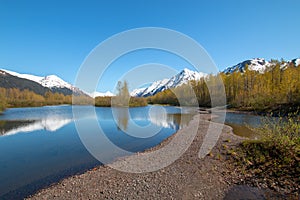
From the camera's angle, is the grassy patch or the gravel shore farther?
the grassy patch

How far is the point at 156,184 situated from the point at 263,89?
160 ft

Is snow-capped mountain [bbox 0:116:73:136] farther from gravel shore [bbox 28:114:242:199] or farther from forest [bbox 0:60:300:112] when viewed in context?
forest [bbox 0:60:300:112]

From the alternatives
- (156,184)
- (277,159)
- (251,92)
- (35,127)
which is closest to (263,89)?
(251,92)

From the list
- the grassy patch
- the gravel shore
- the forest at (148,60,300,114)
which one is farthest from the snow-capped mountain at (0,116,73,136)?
the forest at (148,60,300,114)

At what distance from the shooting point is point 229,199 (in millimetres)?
5727

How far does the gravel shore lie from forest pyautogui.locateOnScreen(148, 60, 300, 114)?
33.5m

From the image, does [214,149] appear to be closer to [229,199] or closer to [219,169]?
[219,169]

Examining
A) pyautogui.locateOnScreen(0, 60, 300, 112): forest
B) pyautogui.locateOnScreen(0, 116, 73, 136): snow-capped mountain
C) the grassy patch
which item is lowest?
pyautogui.locateOnScreen(0, 116, 73, 136): snow-capped mountain

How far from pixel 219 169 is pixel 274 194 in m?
2.30

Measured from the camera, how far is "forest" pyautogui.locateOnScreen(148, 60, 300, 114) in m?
34.0

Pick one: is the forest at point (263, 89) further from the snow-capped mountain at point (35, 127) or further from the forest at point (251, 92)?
the snow-capped mountain at point (35, 127)

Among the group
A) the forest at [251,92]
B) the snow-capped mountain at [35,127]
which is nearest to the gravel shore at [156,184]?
the snow-capped mountain at [35,127]

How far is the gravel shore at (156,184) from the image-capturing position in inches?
237

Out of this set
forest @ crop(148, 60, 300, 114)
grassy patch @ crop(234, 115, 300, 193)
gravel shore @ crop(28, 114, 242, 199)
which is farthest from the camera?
forest @ crop(148, 60, 300, 114)
